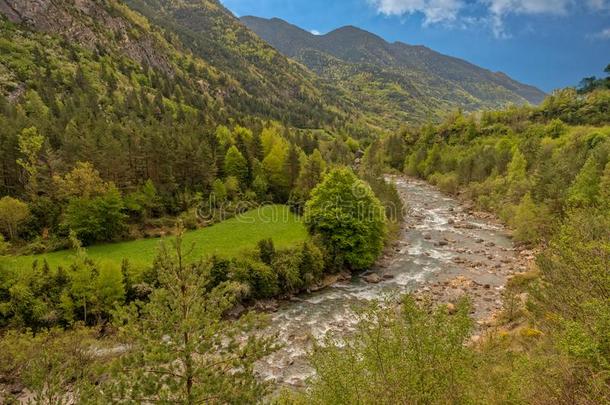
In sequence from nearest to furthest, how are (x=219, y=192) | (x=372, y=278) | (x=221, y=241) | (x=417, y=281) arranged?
(x=221, y=241)
(x=417, y=281)
(x=372, y=278)
(x=219, y=192)

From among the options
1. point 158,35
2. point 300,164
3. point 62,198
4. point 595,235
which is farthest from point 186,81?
point 595,235

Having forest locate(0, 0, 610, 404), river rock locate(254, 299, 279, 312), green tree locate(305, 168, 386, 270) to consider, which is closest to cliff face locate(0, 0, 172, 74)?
forest locate(0, 0, 610, 404)

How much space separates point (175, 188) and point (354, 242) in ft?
89.9

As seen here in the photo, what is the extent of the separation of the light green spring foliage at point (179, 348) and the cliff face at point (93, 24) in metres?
134

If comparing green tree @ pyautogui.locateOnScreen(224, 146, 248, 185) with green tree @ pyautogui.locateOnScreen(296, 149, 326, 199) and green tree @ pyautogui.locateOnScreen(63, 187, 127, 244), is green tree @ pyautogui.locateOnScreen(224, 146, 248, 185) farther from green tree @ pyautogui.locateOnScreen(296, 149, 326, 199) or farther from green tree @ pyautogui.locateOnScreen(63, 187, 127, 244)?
green tree @ pyautogui.locateOnScreen(63, 187, 127, 244)

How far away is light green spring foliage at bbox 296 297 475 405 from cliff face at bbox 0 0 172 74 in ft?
449

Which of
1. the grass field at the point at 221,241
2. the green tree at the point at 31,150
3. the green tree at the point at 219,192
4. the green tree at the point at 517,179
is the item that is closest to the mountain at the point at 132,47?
the green tree at the point at 31,150

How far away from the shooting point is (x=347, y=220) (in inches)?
1742

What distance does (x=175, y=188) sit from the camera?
5297 centimetres

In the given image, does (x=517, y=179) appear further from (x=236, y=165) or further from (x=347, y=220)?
(x=236, y=165)

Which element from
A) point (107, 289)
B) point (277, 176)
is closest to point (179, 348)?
point (107, 289)

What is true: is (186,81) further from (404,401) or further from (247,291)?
(404,401)

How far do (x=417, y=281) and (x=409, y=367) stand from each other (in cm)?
3322

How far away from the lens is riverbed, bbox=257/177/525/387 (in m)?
29.8
